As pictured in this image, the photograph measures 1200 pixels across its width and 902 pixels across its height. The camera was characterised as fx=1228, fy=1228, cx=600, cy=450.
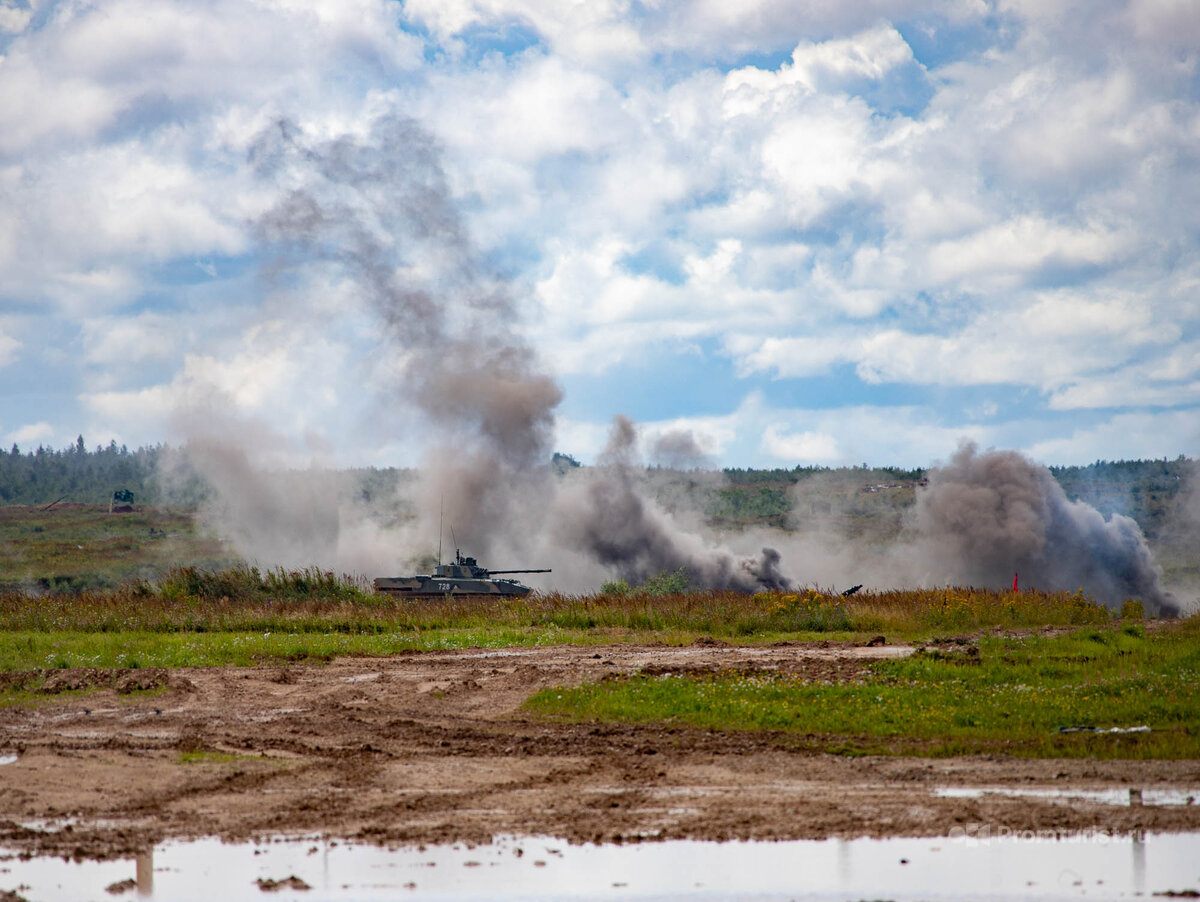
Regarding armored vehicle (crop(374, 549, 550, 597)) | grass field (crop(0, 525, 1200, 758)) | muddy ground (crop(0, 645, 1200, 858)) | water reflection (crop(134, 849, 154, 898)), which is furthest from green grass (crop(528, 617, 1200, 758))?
armored vehicle (crop(374, 549, 550, 597))

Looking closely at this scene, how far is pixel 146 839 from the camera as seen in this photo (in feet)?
32.7

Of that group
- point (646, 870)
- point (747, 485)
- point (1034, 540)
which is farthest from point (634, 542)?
point (747, 485)

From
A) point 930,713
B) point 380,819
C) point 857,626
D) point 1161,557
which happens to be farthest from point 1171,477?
point 380,819

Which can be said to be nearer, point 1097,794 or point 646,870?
point 646,870

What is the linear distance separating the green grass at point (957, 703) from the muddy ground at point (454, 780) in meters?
0.76

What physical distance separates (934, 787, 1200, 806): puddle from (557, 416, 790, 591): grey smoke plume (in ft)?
151

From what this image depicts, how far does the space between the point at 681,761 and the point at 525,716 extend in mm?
4306

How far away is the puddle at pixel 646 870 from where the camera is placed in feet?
28.1

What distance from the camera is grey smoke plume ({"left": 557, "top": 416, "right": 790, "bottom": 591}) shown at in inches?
2294

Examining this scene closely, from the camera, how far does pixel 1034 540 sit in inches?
2092

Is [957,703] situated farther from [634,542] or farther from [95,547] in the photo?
[95,547]

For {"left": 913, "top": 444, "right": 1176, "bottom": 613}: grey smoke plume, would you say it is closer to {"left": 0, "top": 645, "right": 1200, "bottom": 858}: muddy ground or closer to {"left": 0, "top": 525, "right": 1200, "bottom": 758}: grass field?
{"left": 0, "top": 525, "right": 1200, "bottom": 758}: grass field

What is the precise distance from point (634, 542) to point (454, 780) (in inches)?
1906

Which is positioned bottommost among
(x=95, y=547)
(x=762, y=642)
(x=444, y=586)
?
(x=762, y=642)
